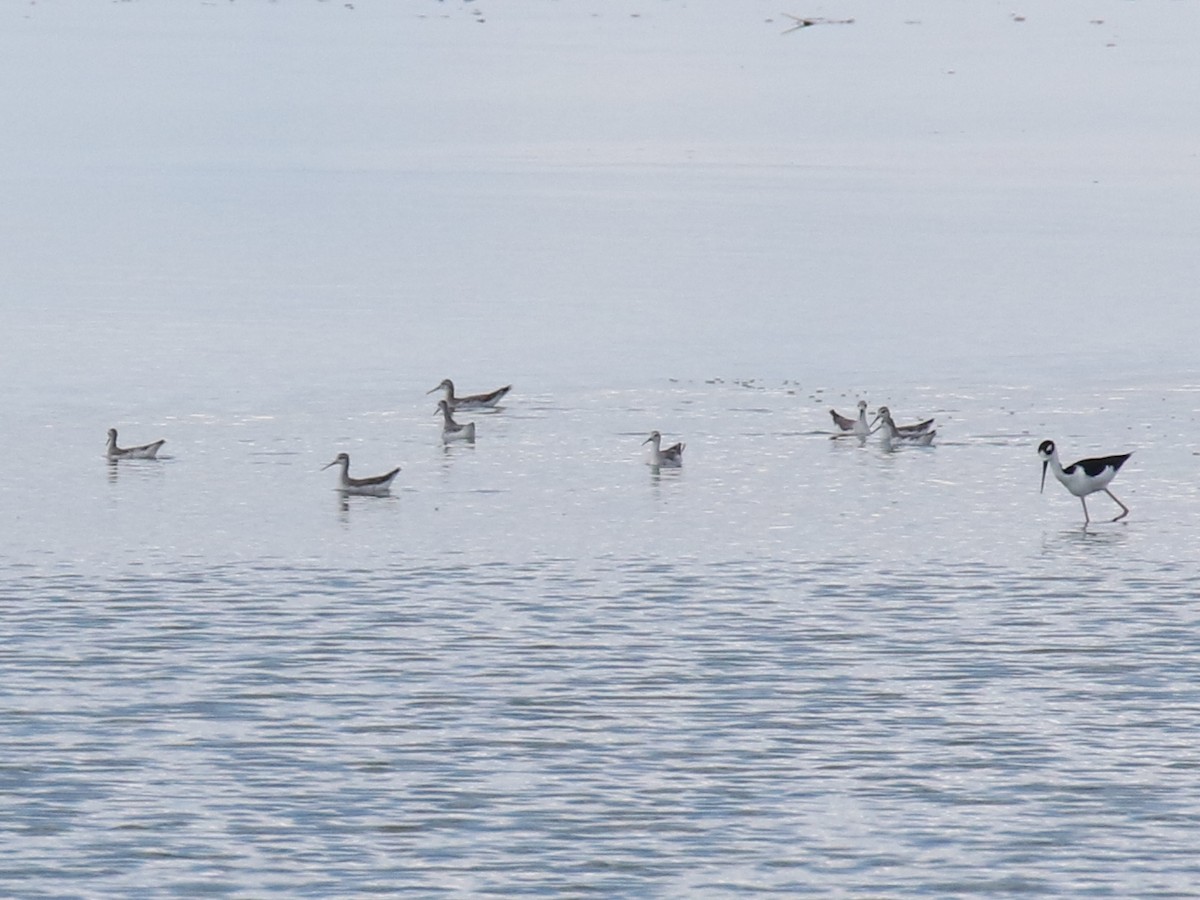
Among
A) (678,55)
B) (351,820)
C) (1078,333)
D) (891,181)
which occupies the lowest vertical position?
(351,820)

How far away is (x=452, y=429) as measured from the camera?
111 ft

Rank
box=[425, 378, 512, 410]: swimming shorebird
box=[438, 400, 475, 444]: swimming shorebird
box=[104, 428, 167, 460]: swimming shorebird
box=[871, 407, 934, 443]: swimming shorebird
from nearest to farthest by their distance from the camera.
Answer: box=[104, 428, 167, 460]: swimming shorebird < box=[871, 407, 934, 443]: swimming shorebird < box=[438, 400, 475, 444]: swimming shorebird < box=[425, 378, 512, 410]: swimming shorebird

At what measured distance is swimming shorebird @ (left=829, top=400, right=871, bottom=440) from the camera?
3344cm

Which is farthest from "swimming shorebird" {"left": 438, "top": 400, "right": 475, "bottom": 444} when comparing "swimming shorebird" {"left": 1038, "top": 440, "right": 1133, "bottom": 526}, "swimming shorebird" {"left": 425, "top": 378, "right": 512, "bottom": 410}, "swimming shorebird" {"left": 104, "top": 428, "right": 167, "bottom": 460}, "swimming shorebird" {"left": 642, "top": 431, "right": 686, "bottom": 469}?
"swimming shorebird" {"left": 1038, "top": 440, "right": 1133, "bottom": 526}

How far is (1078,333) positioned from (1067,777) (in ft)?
85.4

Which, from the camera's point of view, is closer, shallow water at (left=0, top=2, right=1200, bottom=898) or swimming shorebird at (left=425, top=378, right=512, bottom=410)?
shallow water at (left=0, top=2, right=1200, bottom=898)

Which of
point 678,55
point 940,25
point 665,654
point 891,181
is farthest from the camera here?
point 940,25

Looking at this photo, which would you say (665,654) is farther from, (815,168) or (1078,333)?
(815,168)

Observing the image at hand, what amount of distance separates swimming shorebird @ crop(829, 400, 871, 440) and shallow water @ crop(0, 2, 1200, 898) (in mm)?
753

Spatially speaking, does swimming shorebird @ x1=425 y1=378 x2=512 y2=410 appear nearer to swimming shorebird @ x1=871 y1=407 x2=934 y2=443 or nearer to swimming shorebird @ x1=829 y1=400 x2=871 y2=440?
swimming shorebird @ x1=829 y1=400 x2=871 y2=440

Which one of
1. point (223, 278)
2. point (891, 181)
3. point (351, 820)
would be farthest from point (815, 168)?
point (351, 820)

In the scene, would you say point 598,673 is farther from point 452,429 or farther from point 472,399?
point 472,399

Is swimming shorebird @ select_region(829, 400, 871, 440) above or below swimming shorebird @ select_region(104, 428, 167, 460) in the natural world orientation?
above

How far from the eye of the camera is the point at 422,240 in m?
56.8
